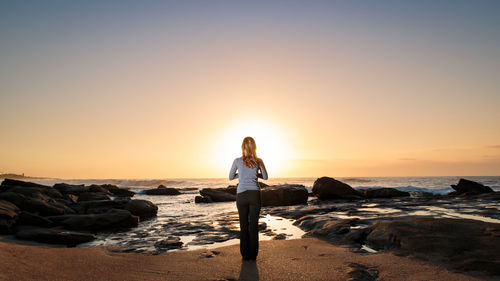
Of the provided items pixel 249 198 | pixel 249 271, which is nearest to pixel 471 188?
pixel 249 198

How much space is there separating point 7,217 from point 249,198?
333 inches

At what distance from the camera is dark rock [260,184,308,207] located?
20.5m

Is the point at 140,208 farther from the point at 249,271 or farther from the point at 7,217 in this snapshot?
the point at 249,271

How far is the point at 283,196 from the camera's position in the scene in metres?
20.6

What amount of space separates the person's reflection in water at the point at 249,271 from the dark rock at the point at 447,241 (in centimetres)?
289

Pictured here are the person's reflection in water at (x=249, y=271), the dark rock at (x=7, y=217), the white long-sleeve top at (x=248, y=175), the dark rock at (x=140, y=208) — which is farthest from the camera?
the dark rock at (x=140, y=208)

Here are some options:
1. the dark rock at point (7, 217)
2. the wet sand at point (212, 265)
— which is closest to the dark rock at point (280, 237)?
the wet sand at point (212, 265)

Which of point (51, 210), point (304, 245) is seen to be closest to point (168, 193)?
point (51, 210)

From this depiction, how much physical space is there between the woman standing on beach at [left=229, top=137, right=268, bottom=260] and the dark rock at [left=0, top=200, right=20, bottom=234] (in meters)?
7.81

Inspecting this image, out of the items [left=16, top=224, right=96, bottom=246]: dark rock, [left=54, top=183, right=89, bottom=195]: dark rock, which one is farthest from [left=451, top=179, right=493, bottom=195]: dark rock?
[left=54, top=183, right=89, bottom=195]: dark rock

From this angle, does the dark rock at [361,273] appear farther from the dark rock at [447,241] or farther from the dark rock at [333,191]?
the dark rock at [333,191]

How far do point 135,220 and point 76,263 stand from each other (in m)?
7.10

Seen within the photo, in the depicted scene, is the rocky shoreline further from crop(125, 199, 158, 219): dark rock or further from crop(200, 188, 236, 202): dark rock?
crop(200, 188, 236, 202): dark rock

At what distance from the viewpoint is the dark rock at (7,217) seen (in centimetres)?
893
